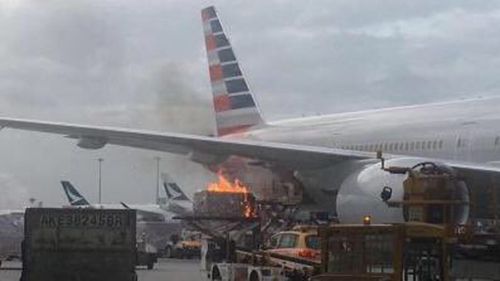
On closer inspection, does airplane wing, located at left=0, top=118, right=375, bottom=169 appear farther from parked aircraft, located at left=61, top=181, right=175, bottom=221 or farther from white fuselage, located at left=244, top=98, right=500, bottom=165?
parked aircraft, located at left=61, top=181, right=175, bottom=221

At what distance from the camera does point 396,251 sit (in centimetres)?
1236

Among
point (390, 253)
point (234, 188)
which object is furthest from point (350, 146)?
point (390, 253)

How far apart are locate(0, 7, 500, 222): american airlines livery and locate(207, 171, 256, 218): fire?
2.00 feet

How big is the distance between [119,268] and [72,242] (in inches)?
36.4

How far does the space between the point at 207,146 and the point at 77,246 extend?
12.2 meters

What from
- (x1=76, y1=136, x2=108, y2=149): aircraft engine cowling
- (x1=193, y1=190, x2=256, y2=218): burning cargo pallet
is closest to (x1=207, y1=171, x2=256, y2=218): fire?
(x1=193, y1=190, x2=256, y2=218): burning cargo pallet

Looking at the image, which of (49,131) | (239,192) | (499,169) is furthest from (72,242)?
(49,131)

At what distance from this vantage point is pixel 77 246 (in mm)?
16156

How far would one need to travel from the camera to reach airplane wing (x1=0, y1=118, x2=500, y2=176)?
2630 centimetres

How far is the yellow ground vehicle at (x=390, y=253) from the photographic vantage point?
40.6 feet

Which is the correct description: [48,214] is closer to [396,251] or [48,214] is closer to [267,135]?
[396,251]

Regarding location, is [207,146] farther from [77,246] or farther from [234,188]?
[77,246]

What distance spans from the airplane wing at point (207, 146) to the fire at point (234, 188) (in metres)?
0.96

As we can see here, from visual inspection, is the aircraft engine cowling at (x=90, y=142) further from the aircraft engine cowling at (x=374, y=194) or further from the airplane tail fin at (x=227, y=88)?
the airplane tail fin at (x=227, y=88)
